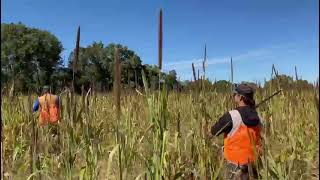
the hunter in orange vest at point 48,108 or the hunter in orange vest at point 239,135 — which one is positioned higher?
the hunter in orange vest at point 48,108

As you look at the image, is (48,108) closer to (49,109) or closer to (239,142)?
(49,109)

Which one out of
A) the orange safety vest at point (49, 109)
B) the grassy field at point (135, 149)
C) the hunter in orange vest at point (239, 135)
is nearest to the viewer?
the grassy field at point (135, 149)

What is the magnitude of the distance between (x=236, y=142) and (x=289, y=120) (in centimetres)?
174

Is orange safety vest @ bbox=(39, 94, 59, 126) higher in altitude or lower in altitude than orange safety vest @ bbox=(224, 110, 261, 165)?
higher

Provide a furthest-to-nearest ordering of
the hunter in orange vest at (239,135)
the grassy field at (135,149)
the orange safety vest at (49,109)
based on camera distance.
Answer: the hunter in orange vest at (239,135) → the orange safety vest at (49,109) → the grassy field at (135,149)

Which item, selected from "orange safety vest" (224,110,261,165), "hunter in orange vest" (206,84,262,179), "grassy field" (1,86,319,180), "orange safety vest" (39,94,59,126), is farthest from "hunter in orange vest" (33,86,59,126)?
"orange safety vest" (224,110,261,165)

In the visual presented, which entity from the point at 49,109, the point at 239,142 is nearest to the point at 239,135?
the point at 239,142

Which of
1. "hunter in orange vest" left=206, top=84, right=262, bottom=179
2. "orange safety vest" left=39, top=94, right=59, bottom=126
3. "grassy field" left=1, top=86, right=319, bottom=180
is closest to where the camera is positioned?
"grassy field" left=1, top=86, right=319, bottom=180

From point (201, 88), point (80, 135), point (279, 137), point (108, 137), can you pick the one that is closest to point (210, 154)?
point (201, 88)

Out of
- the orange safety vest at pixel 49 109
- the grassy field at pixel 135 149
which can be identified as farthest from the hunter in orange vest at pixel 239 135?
the orange safety vest at pixel 49 109

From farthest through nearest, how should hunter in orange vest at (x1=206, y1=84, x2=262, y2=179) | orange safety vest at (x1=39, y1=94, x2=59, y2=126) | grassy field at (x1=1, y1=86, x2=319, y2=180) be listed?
hunter in orange vest at (x1=206, y1=84, x2=262, y2=179) < orange safety vest at (x1=39, y1=94, x2=59, y2=126) < grassy field at (x1=1, y1=86, x2=319, y2=180)

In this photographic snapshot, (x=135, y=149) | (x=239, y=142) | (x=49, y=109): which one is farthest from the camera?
(x=239, y=142)

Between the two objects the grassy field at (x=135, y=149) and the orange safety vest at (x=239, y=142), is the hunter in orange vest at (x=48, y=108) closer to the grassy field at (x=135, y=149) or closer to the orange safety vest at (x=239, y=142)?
the grassy field at (x=135, y=149)

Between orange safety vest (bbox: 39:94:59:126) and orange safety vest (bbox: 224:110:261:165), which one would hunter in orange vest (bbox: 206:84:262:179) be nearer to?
orange safety vest (bbox: 224:110:261:165)
